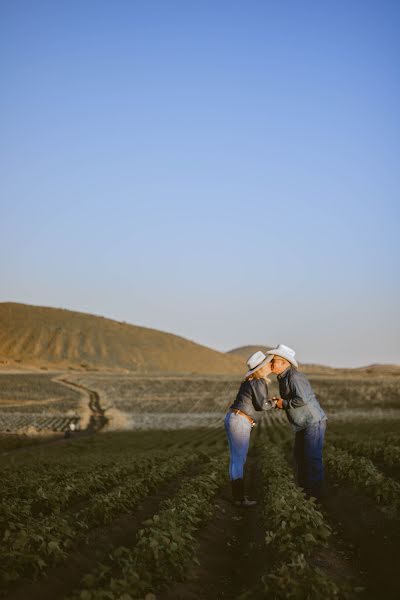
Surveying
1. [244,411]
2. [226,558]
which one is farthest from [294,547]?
[244,411]

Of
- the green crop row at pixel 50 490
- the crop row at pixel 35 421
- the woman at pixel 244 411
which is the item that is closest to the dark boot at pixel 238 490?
the woman at pixel 244 411

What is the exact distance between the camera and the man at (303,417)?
358 inches

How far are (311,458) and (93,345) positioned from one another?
125 metres

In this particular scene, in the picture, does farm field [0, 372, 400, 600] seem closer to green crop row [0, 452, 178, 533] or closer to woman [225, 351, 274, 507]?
green crop row [0, 452, 178, 533]

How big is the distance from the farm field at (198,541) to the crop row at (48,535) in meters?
0.01

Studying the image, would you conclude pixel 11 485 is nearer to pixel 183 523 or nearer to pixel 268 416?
pixel 183 523

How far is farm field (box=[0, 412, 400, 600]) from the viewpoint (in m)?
5.19

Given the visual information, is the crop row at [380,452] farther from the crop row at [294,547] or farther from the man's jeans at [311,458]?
the crop row at [294,547]

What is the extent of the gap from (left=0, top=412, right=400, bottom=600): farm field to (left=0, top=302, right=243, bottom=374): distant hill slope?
345ft

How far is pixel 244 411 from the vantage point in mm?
9305

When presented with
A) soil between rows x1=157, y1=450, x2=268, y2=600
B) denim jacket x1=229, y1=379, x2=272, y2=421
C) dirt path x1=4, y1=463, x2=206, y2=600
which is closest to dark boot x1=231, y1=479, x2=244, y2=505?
soil between rows x1=157, y1=450, x2=268, y2=600

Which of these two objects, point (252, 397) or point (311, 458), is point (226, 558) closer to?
point (311, 458)

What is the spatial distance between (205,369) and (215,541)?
13108 centimetres

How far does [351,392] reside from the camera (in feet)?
180
